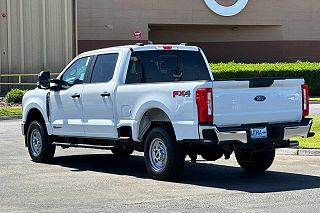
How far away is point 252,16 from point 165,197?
128 ft

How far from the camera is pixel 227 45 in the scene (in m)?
50.8

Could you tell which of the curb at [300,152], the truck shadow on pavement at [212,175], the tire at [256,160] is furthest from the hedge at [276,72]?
the tire at [256,160]

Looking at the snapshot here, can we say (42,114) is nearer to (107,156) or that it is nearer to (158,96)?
(107,156)

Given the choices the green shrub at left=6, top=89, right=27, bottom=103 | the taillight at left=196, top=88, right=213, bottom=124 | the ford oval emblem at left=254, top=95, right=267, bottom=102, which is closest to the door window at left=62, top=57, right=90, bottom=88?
the taillight at left=196, top=88, right=213, bottom=124

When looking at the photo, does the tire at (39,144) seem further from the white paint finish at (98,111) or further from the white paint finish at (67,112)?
the white paint finish at (98,111)

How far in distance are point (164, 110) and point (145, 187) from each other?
125 cm

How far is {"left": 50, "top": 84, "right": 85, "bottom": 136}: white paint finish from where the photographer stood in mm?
13852

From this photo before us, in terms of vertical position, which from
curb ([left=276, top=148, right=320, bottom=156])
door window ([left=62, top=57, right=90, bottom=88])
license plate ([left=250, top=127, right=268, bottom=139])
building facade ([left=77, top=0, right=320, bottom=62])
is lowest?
curb ([left=276, top=148, right=320, bottom=156])

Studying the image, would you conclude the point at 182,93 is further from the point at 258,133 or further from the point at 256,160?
the point at 256,160

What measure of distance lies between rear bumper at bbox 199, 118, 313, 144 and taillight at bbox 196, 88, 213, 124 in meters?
0.15

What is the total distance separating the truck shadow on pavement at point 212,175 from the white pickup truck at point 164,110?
408mm

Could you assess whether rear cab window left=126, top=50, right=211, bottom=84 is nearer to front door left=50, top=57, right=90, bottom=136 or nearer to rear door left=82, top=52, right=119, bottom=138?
rear door left=82, top=52, right=119, bottom=138

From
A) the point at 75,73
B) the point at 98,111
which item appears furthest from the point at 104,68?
the point at 75,73

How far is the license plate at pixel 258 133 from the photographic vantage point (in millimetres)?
11570
